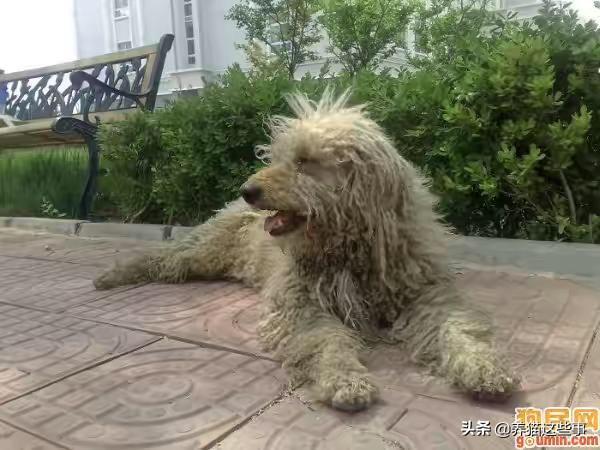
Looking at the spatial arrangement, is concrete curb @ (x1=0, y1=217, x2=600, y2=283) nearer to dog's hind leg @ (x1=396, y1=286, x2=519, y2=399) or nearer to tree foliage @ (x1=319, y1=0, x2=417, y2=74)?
dog's hind leg @ (x1=396, y1=286, x2=519, y2=399)

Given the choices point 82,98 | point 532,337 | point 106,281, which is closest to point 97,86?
point 82,98

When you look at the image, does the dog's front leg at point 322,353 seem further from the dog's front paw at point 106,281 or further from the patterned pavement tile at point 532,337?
the dog's front paw at point 106,281

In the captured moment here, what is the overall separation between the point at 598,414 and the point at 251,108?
397 centimetres

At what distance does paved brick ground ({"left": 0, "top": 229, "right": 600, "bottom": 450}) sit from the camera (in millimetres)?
1863

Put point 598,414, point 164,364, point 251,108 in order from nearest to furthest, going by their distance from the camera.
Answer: point 598,414 < point 164,364 < point 251,108

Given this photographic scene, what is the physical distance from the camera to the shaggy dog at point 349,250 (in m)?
2.36

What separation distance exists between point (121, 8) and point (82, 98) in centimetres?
2067

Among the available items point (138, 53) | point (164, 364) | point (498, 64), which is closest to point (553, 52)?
point (498, 64)

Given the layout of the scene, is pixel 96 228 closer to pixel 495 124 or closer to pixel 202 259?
pixel 202 259

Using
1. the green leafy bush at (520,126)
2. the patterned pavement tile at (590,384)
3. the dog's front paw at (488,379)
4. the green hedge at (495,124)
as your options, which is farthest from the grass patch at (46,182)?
the patterned pavement tile at (590,384)

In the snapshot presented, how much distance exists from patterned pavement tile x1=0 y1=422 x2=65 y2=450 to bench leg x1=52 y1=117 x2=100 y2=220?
5163 mm

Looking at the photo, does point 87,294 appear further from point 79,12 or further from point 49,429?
point 79,12

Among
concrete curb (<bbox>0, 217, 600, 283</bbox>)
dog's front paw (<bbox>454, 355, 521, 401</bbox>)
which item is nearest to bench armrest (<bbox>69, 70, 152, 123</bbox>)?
concrete curb (<bbox>0, 217, 600, 283</bbox>)

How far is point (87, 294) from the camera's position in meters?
3.75
